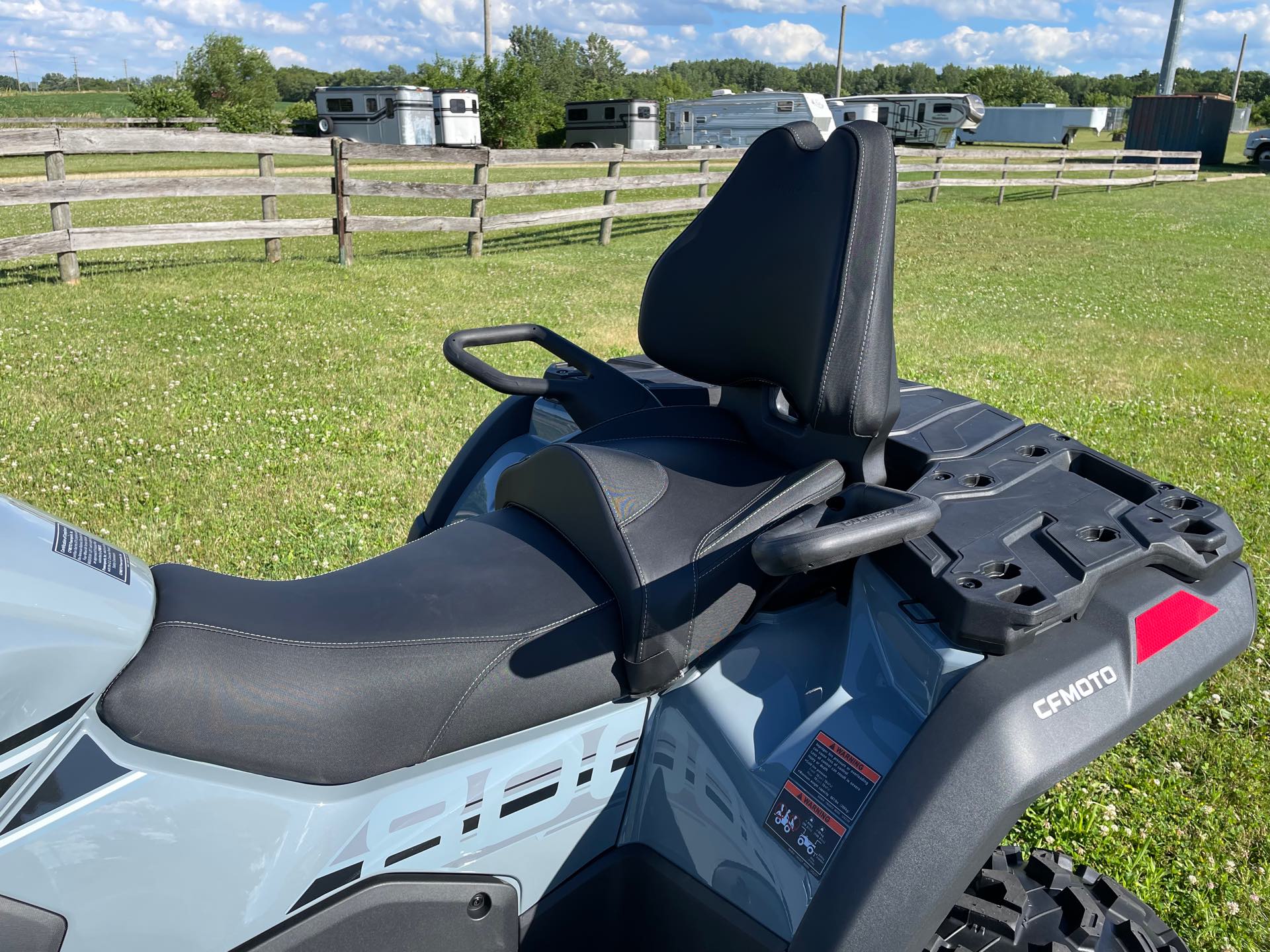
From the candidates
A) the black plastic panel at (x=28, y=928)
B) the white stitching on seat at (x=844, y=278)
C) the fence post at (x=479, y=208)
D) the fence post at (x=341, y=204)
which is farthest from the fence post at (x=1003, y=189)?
the black plastic panel at (x=28, y=928)

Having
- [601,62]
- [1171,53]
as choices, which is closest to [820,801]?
[1171,53]

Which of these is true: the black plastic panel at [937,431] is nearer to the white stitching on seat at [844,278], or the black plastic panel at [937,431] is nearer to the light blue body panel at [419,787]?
the white stitching on seat at [844,278]

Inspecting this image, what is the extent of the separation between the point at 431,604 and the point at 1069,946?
113 centimetres

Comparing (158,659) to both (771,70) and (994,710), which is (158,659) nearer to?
(994,710)

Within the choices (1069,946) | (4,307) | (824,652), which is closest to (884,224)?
(824,652)

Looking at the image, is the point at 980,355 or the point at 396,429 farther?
the point at 980,355

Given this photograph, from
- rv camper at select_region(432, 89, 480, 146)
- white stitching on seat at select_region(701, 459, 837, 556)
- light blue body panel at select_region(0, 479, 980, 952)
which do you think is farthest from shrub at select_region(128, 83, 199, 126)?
light blue body panel at select_region(0, 479, 980, 952)

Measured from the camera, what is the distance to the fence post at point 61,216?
29.1 ft

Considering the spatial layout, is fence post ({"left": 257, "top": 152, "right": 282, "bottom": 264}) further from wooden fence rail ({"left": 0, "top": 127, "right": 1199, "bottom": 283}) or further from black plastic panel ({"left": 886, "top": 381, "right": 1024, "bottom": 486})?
black plastic panel ({"left": 886, "top": 381, "right": 1024, "bottom": 486})

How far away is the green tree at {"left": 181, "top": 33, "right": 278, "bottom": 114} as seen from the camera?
145ft

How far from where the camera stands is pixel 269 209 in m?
10.6

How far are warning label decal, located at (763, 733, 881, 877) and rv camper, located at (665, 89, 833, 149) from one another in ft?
95.7

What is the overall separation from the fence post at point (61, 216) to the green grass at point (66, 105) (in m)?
37.8

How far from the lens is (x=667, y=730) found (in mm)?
1557
